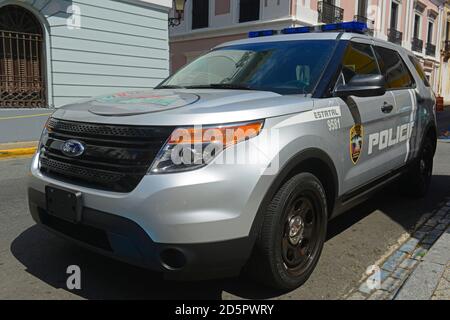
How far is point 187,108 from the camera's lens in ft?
8.56

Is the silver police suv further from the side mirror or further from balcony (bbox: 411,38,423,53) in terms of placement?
balcony (bbox: 411,38,423,53)

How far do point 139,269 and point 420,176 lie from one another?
3726 millimetres

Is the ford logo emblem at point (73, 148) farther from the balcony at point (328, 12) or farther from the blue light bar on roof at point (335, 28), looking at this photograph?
the balcony at point (328, 12)

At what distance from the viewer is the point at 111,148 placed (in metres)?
2.54

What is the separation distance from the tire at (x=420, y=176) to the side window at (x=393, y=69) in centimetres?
96

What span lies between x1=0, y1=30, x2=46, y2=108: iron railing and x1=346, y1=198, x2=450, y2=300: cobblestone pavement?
965 cm

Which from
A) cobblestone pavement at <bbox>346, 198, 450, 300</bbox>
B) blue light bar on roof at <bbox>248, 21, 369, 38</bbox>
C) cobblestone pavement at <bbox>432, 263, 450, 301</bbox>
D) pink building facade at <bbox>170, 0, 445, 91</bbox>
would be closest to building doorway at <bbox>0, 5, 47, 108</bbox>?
blue light bar on roof at <bbox>248, 21, 369, 38</bbox>

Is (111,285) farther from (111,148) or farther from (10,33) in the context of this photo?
(10,33)

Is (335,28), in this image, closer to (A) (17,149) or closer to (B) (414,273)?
(B) (414,273)

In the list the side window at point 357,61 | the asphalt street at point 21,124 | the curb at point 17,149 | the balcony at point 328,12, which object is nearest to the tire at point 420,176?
the side window at point 357,61

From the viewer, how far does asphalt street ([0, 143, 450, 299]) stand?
2.95m

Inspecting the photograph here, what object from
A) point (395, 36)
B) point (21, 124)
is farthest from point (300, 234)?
point (395, 36)
